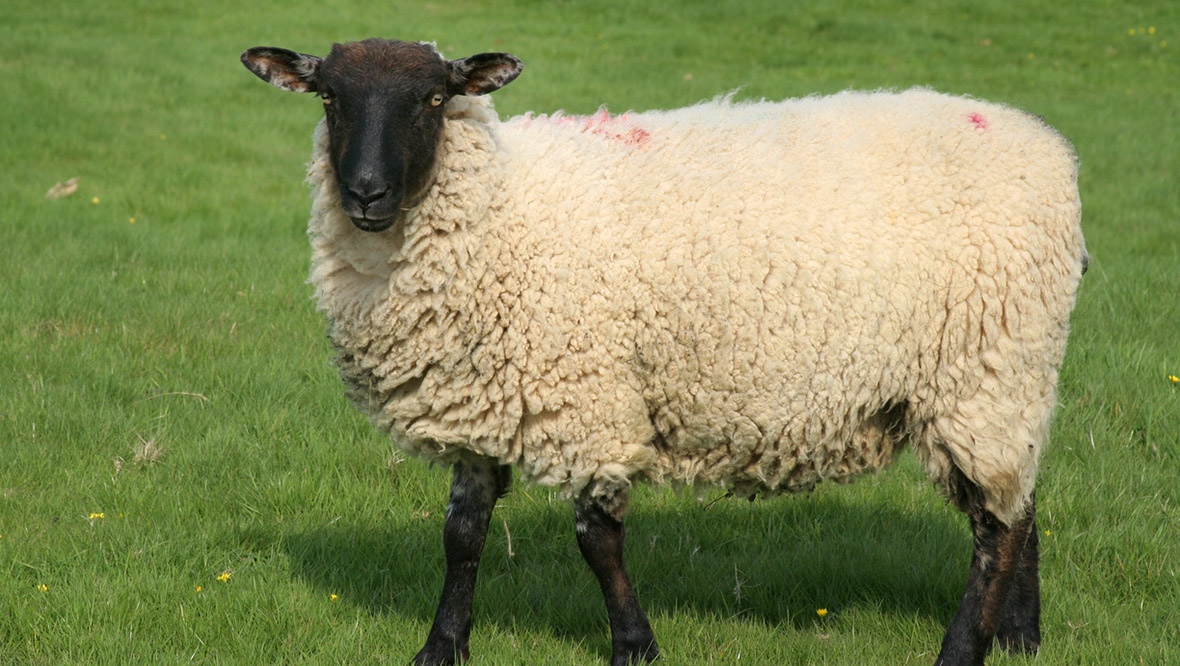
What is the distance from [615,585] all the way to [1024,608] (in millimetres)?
1475

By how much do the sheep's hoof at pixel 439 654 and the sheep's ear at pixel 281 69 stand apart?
193cm

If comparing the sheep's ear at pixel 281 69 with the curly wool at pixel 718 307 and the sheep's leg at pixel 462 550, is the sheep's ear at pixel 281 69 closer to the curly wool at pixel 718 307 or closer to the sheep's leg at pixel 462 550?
the curly wool at pixel 718 307

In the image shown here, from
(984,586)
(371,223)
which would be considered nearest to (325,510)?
(371,223)

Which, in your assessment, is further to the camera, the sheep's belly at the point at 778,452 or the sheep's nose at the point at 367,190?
the sheep's belly at the point at 778,452

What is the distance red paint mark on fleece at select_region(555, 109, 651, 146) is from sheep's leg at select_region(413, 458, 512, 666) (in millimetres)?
1215

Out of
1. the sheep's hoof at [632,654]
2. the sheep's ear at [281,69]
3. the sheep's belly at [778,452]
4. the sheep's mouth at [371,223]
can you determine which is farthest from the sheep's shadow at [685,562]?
the sheep's ear at [281,69]

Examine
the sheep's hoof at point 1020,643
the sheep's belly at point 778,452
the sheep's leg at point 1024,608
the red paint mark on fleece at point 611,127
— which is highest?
the red paint mark on fleece at point 611,127

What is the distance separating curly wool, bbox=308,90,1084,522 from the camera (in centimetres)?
338

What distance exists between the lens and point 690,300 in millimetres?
3385

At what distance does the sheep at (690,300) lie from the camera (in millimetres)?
3381

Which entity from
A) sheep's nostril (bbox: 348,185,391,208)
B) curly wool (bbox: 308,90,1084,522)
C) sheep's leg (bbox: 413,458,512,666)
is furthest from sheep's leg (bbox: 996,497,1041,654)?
sheep's nostril (bbox: 348,185,391,208)

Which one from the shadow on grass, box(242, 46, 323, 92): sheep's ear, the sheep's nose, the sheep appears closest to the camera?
the sheep's nose

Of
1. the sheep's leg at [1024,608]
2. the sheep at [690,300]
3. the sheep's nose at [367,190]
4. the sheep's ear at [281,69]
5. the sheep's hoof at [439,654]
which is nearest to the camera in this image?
the sheep's nose at [367,190]

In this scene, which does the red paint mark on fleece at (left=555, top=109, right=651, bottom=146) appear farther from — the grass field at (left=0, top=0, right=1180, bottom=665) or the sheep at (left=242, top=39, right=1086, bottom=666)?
the grass field at (left=0, top=0, right=1180, bottom=665)
